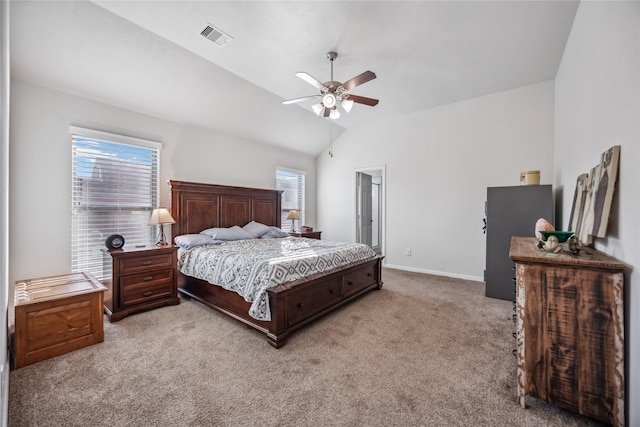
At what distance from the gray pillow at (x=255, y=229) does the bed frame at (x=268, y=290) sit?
188 mm

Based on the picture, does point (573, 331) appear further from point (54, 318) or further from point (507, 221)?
point (54, 318)

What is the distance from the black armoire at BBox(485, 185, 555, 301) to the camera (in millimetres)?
3381

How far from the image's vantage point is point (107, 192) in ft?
11.1

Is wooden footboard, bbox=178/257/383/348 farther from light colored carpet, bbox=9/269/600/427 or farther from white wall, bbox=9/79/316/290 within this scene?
white wall, bbox=9/79/316/290

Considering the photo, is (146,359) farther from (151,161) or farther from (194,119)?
(194,119)

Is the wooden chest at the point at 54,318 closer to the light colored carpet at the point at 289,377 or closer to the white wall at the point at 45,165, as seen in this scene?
the light colored carpet at the point at 289,377

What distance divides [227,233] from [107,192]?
1.58m

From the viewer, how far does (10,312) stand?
2.73 metres

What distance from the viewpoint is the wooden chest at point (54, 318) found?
6.60 feet

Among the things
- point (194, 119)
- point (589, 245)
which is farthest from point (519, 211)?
point (194, 119)

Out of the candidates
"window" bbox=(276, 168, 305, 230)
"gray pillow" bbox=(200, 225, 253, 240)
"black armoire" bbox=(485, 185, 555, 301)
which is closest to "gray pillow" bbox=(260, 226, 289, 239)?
"gray pillow" bbox=(200, 225, 253, 240)

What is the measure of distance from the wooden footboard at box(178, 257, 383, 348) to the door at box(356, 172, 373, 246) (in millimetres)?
2413

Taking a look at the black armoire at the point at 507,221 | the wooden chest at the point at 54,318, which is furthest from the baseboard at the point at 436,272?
the wooden chest at the point at 54,318

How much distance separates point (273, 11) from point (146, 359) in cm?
324
